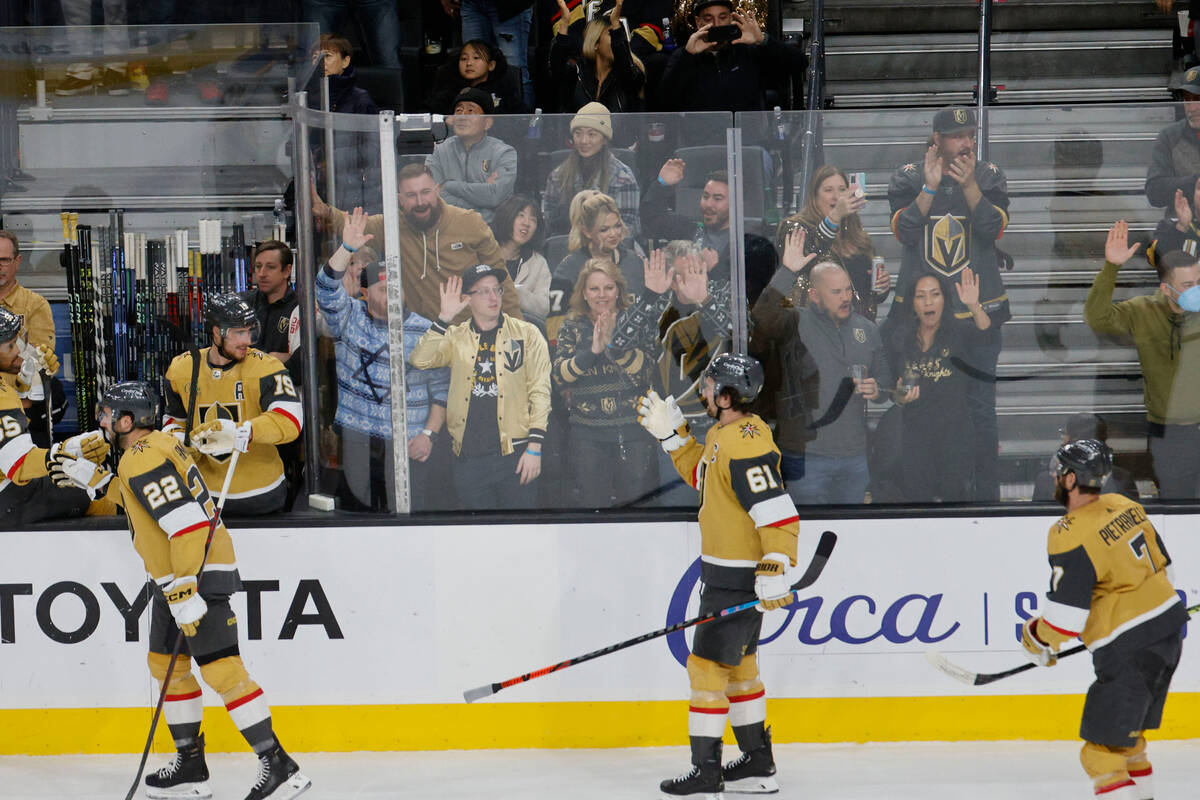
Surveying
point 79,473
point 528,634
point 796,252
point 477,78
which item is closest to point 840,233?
point 796,252

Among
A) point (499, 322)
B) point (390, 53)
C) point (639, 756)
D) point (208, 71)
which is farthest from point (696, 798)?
point (390, 53)

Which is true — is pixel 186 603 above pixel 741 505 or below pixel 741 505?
below

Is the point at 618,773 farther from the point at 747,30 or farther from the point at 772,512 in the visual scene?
the point at 747,30

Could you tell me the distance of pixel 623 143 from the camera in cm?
506

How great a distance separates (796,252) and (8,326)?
267cm

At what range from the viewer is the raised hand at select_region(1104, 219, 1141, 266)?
16.8 ft

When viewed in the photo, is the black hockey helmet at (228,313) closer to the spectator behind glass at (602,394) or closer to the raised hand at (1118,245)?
the spectator behind glass at (602,394)

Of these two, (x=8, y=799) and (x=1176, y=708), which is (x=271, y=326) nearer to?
(x=8, y=799)

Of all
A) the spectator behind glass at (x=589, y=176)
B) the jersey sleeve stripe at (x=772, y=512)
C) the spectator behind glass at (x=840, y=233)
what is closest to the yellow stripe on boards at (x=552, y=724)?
the jersey sleeve stripe at (x=772, y=512)

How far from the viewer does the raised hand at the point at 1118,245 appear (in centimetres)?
512

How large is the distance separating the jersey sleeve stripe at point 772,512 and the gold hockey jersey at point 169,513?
165 centimetres

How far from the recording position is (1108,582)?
425cm

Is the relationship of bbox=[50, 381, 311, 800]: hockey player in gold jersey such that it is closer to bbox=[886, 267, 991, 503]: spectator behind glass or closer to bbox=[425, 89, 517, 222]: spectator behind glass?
bbox=[425, 89, 517, 222]: spectator behind glass

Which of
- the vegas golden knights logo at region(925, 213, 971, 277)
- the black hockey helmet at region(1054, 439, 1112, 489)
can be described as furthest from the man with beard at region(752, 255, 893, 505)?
the black hockey helmet at region(1054, 439, 1112, 489)
